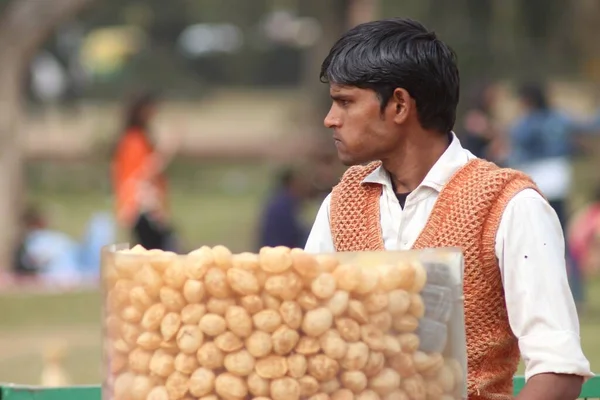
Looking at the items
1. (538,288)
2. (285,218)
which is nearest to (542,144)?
(285,218)

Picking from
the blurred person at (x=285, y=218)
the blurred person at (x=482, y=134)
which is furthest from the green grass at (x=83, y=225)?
the blurred person at (x=285, y=218)

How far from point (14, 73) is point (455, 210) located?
11669mm

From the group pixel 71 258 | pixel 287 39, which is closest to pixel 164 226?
pixel 71 258

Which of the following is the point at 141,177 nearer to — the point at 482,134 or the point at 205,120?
the point at 482,134

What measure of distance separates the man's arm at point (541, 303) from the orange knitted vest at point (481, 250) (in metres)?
0.05

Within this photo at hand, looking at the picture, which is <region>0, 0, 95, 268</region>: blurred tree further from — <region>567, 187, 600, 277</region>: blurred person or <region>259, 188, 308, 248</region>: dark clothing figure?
<region>567, 187, 600, 277</region>: blurred person

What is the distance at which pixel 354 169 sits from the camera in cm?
284

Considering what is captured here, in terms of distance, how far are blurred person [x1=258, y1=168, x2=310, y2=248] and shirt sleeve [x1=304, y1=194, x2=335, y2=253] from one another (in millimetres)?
8405

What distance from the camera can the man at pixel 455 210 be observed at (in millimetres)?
2404

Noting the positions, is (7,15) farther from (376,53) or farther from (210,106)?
(210,106)

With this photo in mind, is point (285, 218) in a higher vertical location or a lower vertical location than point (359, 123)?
higher

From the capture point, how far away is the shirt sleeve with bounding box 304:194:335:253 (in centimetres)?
280

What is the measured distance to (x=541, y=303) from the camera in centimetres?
240

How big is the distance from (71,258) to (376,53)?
446 inches
